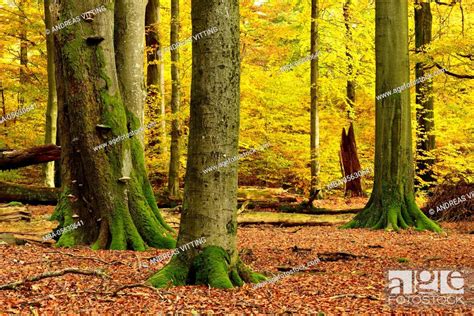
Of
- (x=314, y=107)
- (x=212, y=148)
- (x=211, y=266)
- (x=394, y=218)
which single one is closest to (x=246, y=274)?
(x=211, y=266)

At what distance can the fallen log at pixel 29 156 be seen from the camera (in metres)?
10.8

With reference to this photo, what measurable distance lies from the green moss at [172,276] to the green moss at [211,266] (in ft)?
0.41

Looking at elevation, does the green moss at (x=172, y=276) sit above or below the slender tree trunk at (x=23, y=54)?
below

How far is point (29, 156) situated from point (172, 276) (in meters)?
6.87

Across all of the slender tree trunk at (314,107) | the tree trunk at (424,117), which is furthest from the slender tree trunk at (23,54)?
the tree trunk at (424,117)

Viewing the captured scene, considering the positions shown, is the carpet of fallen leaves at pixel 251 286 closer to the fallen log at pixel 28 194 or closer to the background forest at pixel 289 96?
the fallen log at pixel 28 194

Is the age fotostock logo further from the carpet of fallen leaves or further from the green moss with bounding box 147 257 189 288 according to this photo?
the green moss with bounding box 147 257 189 288

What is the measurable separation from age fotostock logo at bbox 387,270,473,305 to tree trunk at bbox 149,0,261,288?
159 centimetres

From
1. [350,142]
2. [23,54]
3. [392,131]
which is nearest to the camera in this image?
[392,131]

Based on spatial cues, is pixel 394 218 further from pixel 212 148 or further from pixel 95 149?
pixel 212 148

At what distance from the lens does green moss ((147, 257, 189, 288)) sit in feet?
16.1

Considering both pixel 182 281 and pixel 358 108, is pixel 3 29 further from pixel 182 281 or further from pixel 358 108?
pixel 182 281

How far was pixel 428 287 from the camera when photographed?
17.8 ft

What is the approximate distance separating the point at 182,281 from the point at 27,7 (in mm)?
16942
